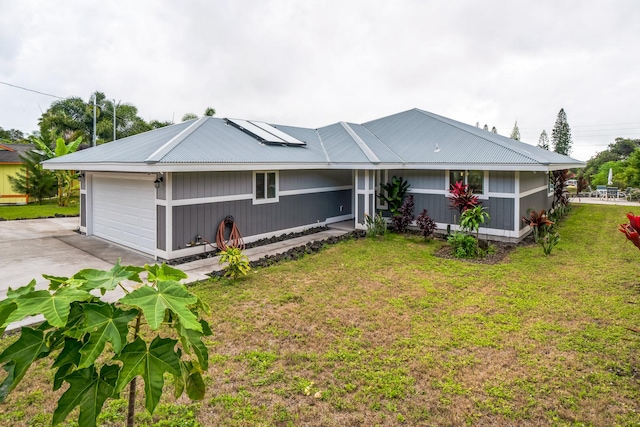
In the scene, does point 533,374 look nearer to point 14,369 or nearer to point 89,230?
point 14,369

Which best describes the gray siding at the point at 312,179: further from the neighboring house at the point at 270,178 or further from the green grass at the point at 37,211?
the green grass at the point at 37,211

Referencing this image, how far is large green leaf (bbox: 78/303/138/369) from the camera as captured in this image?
63.0 inches

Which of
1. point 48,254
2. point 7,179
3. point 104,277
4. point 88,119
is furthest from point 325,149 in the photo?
point 88,119

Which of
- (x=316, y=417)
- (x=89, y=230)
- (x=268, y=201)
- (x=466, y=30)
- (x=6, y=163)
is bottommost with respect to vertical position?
(x=316, y=417)

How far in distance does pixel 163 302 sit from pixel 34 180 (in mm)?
22887

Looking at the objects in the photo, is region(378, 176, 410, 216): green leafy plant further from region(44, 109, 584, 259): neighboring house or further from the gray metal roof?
the gray metal roof

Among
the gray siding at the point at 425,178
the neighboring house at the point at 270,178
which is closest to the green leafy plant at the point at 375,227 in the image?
the neighboring house at the point at 270,178

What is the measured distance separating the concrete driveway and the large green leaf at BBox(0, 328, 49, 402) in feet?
17.3

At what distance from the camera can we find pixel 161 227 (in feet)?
28.9

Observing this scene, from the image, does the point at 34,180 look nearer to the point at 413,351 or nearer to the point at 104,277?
the point at 413,351

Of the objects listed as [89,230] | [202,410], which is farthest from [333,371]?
[89,230]

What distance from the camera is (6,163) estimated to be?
20438 mm

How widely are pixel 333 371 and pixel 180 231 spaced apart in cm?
612

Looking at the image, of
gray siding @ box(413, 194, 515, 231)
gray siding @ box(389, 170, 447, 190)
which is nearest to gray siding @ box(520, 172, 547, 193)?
gray siding @ box(413, 194, 515, 231)
